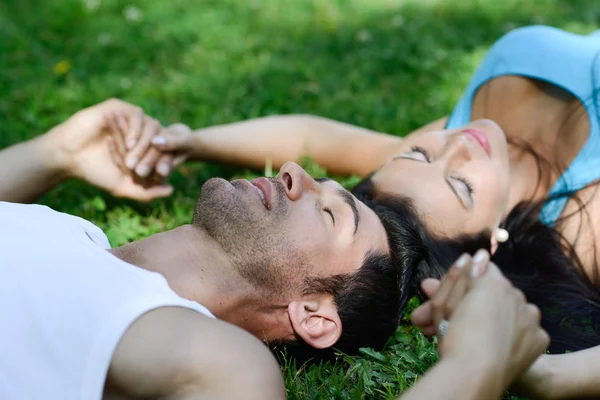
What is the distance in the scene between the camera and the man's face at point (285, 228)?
282 centimetres

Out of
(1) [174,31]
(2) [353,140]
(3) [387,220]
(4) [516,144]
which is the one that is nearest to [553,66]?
(4) [516,144]

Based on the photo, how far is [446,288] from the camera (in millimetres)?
2320

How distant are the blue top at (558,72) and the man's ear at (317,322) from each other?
154 centimetres

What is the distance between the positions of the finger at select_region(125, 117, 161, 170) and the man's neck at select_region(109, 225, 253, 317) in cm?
112

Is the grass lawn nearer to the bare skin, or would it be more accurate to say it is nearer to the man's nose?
the bare skin

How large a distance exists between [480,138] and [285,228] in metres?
1.38

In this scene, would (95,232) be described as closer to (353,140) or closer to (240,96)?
(353,140)

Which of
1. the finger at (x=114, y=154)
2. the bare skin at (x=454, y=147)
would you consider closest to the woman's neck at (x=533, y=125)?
the bare skin at (x=454, y=147)

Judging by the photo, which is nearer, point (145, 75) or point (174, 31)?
point (145, 75)

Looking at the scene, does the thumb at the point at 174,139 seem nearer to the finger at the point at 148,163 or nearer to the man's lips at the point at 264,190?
the finger at the point at 148,163

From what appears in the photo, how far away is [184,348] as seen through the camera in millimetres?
2271

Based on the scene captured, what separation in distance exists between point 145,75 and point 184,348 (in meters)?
3.55

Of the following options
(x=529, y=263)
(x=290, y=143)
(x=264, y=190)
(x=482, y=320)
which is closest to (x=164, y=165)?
(x=290, y=143)

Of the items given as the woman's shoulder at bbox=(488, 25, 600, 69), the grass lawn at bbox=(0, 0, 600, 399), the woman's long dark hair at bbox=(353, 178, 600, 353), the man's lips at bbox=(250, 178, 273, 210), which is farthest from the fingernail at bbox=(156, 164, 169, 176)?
the woman's shoulder at bbox=(488, 25, 600, 69)
